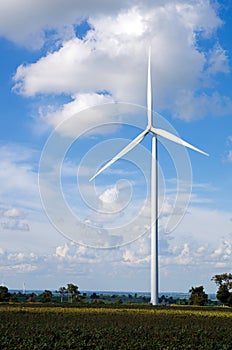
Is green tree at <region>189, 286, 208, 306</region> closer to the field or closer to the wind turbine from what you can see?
the wind turbine

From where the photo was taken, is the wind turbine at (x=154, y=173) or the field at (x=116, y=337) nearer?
the field at (x=116, y=337)

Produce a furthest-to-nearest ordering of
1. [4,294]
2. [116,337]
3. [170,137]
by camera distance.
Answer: [4,294], [170,137], [116,337]

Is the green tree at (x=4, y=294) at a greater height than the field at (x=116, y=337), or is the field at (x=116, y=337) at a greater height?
the green tree at (x=4, y=294)

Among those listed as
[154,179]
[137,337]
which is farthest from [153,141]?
[137,337]

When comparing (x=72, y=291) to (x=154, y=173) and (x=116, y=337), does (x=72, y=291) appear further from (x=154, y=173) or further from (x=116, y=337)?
(x=116, y=337)

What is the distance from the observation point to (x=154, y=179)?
5994 centimetres

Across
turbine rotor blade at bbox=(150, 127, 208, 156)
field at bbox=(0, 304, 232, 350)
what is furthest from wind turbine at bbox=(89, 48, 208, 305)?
field at bbox=(0, 304, 232, 350)

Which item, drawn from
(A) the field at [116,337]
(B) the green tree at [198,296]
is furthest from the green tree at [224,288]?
(A) the field at [116,337]

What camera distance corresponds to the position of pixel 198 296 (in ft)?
272

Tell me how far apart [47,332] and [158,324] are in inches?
356

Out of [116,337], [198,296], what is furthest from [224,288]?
[116,337]

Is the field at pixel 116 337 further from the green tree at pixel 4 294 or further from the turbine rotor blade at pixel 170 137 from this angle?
the green tree at pixel 4 294

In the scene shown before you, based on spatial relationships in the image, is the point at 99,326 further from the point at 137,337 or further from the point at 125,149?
the point at 125,149

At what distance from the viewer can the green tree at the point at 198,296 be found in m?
80.6
